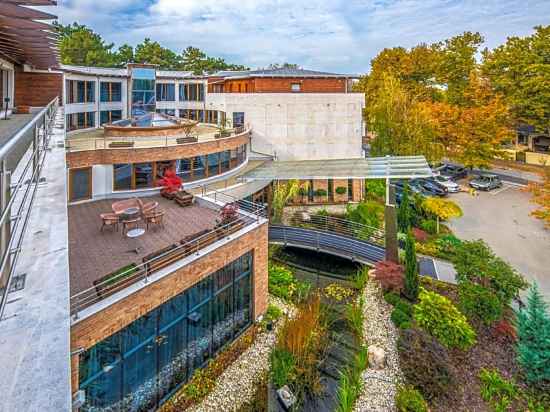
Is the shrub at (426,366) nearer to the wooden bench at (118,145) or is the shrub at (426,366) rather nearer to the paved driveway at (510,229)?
the paved driveway at (510,229)

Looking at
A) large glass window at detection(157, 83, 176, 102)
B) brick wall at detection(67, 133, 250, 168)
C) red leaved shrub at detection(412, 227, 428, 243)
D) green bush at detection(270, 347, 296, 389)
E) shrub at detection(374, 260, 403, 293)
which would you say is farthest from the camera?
large glass window at detection(157, 83, 176, 102)

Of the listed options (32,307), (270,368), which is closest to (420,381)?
(270,368)

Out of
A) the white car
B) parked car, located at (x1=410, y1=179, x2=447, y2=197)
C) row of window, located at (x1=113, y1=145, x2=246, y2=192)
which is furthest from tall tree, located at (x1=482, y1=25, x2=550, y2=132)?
row of window, located at (x1=113, y1=145, x2=246, y2=192)

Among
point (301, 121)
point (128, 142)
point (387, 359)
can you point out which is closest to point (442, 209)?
point (301, 121)

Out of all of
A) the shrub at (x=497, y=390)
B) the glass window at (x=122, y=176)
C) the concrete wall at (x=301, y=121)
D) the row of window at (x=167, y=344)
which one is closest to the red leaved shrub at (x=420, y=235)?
the concrete wall at (x=301, y=121)

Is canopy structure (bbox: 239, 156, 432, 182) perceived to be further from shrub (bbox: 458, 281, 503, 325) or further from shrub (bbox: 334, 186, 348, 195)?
shrub (bbox: 458, 281, 503, 325)
